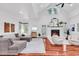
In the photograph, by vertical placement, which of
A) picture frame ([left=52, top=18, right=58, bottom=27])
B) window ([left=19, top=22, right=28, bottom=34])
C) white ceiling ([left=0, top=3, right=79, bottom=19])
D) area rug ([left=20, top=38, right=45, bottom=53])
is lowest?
area rug ([left=20, top=38, right=45, bottom=53])

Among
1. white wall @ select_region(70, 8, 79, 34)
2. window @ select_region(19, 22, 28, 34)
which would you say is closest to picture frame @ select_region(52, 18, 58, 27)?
white wall @ select_region(70, 8, 79, 34)

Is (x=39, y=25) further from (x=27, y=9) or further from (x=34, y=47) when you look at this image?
(x=34, y=47)

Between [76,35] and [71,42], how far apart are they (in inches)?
17.0

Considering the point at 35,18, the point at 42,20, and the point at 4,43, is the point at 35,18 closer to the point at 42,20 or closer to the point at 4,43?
the point at 42,20

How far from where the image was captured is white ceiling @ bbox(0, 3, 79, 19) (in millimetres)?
4051

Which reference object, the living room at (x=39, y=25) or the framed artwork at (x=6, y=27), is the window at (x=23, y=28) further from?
the framed artwork at (x=6, y=27)

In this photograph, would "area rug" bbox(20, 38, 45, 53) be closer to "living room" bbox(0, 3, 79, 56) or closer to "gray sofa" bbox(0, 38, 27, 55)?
"living room" bbox(0, 3, 79, 56)

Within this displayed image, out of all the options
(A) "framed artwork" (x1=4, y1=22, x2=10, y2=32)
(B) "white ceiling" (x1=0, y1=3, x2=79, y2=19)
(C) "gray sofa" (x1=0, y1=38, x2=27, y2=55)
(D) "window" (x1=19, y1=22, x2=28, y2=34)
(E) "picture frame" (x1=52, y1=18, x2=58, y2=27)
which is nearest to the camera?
(B) "white ceiling" (x1=0, y1=3, x2=79, y2=19)

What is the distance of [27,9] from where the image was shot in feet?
15.0

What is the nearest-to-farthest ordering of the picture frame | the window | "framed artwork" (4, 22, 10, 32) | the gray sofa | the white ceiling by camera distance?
the white ceiling → the gray sofa → the window → "framed artwork" (4, 22, 10, 32) → the picture frame

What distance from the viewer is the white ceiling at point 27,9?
405 cm

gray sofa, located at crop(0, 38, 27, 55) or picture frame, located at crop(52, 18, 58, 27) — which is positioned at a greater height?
picture frame, located at crop(52, 18, 58, 27)

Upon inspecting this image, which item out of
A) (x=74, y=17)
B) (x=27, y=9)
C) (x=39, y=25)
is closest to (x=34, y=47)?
(x=39, y=25)

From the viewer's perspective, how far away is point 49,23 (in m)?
4.64
